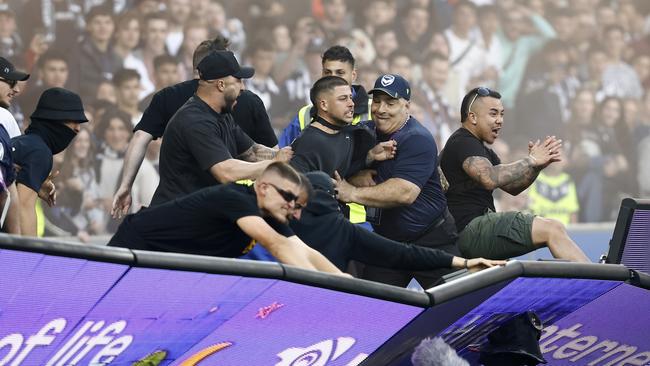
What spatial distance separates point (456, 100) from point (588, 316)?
841 centimetres

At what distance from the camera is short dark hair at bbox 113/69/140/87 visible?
42.1 feet

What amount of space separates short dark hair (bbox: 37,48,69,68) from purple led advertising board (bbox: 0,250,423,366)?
6.90m

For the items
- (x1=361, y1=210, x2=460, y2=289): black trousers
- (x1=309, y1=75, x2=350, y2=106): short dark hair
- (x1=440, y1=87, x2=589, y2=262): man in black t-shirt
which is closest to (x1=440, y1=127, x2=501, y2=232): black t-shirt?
(x1=440, y1=87, x2=589, y2=262): man in black t-shirt

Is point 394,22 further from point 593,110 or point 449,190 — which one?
point 449,190

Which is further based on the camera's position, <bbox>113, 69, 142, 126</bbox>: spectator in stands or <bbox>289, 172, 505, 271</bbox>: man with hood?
<bbox>113, 69, 142, 126</bbox>: spectator in stands

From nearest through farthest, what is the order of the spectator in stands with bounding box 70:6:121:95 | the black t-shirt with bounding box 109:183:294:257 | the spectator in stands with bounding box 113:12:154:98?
1. the black t-shirt with bounding box 109:183:294:257
2. the spectator in stands with bounding box 70:6:121:95
3. the spectator in stands with bounding box 113:12:154:98

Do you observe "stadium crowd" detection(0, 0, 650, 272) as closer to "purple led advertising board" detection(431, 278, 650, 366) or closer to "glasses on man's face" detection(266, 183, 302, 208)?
"glasses on man's face" detection(266, 183, 302, 208)

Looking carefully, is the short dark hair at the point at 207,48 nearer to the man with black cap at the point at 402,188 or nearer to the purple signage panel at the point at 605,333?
the man with black cap at the point at 402,188

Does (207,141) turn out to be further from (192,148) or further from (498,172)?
(498,172)

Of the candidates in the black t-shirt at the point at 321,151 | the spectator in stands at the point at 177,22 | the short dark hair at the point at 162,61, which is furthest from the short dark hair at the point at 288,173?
the spectator in stands at the point at 177,22

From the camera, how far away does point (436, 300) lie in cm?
610

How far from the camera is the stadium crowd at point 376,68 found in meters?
12.5

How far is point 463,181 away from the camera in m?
8.77

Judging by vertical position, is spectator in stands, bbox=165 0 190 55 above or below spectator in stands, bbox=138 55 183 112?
above
